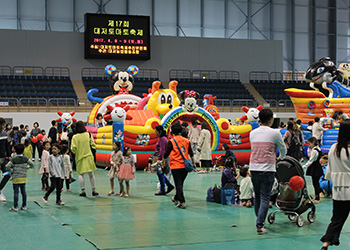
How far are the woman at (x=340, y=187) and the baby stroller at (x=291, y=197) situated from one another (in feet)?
5.43

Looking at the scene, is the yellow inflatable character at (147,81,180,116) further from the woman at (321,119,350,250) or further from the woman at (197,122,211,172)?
the woman at (321,119,350,250)

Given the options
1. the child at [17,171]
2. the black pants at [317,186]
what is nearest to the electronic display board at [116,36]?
the child at [17,171]

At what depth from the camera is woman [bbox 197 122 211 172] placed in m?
13.9

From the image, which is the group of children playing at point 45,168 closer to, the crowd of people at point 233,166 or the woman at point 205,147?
the crowd of people at point 233,166

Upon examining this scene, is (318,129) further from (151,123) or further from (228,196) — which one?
(228,196)

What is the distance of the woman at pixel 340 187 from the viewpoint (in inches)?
201

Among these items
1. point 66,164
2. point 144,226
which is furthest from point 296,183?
point 66,164

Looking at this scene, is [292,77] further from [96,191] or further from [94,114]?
[96,191]

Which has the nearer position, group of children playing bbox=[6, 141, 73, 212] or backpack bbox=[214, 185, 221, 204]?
group of children playing bbox=[6, 141, 73, 212]

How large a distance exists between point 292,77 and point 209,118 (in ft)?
68.8

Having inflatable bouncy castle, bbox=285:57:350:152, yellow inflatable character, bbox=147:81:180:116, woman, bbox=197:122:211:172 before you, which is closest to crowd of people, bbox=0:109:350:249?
woman, bbox=197:122:211:172

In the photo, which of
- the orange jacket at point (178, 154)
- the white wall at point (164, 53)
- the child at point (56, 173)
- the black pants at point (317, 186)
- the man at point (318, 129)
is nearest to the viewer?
the orange jacket at point (178, 154)

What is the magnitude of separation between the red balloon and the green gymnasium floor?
0.50 meters

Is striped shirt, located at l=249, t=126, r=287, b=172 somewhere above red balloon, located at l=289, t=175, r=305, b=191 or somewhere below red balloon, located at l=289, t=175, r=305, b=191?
above
